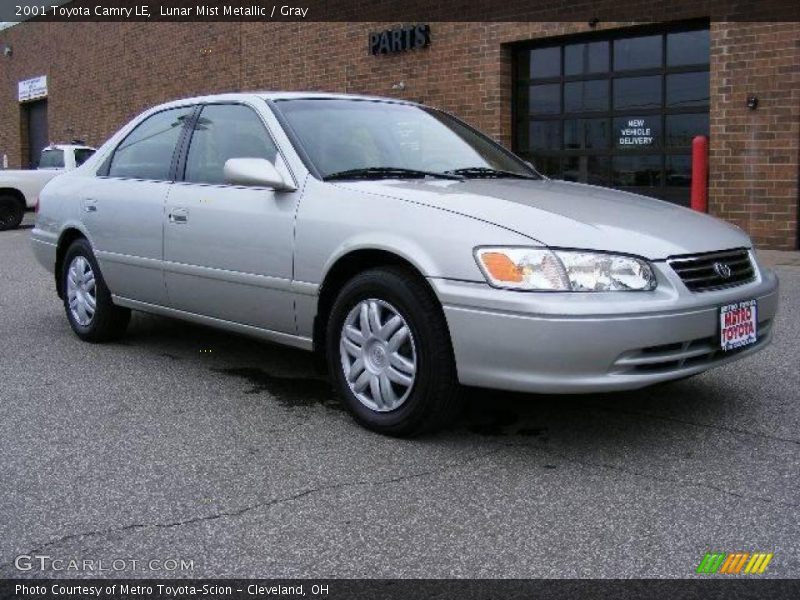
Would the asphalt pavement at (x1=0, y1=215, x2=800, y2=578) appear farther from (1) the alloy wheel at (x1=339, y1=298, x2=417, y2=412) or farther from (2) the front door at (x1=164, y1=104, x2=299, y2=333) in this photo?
(2) the front door at (x1=164, y1=104, x2=299, y2=333)

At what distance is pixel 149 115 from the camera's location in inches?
234

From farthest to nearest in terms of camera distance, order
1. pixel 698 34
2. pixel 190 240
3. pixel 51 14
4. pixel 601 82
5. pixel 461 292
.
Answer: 1. pixel 51 14
2. pixel 601 82
3. pixel 698 34
4. pixel 190 240
5. pixel 461 292

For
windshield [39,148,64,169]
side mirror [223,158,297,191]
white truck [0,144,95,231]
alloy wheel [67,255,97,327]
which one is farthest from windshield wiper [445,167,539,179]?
windshield [39,148,64,169]

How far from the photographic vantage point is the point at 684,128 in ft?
38.5

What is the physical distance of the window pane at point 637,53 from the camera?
11859 millimetres

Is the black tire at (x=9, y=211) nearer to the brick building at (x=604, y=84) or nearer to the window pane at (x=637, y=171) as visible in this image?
the brick building at (x=604, y=84)

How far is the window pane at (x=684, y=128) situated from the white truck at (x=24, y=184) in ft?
35.4

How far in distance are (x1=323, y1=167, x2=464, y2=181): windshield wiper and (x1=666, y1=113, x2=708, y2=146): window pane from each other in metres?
7.74

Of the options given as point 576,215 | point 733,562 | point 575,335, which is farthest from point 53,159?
point 733,562

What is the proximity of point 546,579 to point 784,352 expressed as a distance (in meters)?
3.52

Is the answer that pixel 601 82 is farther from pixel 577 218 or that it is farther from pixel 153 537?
pixel 153 537

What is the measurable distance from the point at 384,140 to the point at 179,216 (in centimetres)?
119

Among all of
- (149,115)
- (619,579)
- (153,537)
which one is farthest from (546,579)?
(149,115)

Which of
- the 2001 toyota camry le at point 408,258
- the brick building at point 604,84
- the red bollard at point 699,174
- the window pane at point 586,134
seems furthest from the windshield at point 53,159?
the 2001 toyota camry le at point 408,258
